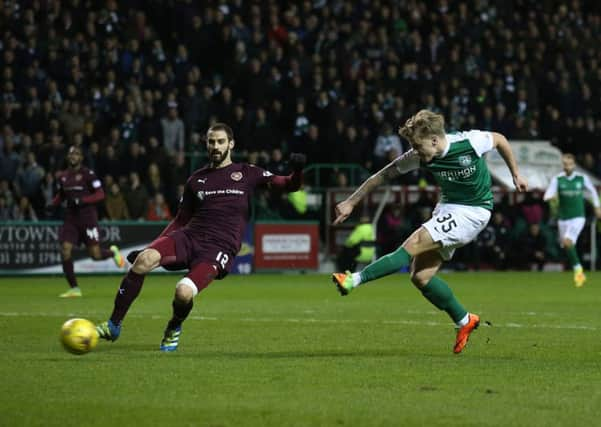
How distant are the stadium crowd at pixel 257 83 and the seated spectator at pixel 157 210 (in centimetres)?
3

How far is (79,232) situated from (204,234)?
10.1 meters

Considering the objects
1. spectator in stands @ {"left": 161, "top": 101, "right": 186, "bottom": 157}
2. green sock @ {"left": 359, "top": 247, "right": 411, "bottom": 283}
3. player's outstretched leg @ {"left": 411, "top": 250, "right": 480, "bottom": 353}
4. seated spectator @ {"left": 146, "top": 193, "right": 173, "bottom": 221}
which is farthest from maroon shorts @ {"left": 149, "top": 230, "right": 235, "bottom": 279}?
seated spectator @ {"left": 146, "top": 193, "right": 173, "bottom": 221}

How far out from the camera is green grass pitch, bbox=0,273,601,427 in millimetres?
7488

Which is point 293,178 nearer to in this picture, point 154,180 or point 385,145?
point 154,180

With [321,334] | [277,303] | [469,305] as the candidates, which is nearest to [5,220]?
[277,303]

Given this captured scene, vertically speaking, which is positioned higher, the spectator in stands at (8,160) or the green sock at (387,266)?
the green sock at (387,266)

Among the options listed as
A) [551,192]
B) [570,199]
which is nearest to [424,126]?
[551,192]

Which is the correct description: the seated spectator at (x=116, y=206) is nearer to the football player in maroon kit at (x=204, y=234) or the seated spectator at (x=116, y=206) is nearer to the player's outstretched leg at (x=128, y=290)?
the football player in maroon kit at (x=204, y=234)

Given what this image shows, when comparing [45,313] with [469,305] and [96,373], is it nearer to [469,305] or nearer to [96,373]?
[469,305]

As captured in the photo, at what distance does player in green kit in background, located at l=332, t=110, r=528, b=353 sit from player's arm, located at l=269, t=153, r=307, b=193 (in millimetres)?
413

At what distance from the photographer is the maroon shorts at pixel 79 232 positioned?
20844mm

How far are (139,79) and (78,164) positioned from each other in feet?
26.0

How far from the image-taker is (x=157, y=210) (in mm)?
27719

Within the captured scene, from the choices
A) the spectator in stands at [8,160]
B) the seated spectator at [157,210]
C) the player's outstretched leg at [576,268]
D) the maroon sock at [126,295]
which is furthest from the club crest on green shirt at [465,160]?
the seated spectator at [157,210]
